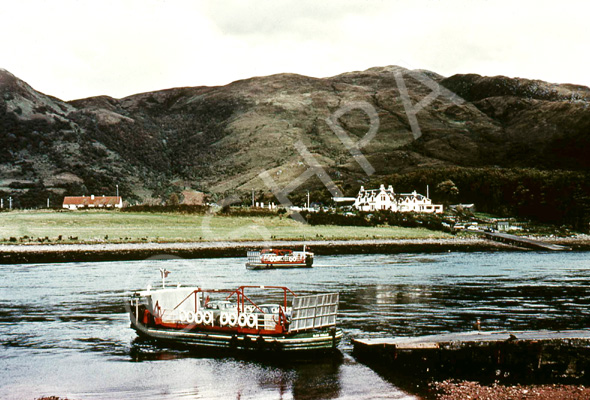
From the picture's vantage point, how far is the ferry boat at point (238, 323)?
103 ft

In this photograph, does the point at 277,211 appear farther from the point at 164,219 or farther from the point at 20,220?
the point at 20,220

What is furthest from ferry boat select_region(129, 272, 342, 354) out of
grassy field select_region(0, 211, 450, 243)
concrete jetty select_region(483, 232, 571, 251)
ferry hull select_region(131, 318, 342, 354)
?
concrete jetty select_region(483, 232, 571, 251)

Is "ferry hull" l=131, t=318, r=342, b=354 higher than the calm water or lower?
higher

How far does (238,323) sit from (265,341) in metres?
2.06

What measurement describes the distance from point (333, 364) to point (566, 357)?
10.2 metres

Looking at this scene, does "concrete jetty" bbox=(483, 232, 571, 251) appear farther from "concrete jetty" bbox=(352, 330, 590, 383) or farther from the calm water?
"concrete jetty" bbox=(352, 330, 590, 383)

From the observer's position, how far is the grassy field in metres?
122

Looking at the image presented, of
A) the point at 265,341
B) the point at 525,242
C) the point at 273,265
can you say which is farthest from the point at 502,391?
the point at 525,242

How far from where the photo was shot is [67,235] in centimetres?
12156

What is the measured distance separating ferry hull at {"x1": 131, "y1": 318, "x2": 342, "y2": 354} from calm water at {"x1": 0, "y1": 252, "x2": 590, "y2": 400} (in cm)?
76

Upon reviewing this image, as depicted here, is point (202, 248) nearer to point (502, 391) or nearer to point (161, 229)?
point (161, 229)

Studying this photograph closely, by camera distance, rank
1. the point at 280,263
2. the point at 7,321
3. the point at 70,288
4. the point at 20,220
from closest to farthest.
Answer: the point at 7,321
the point at 70,288
the point at 280,263
the point at 20,220

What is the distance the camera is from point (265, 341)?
31.4m

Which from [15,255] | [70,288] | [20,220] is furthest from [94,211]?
[70,288]
